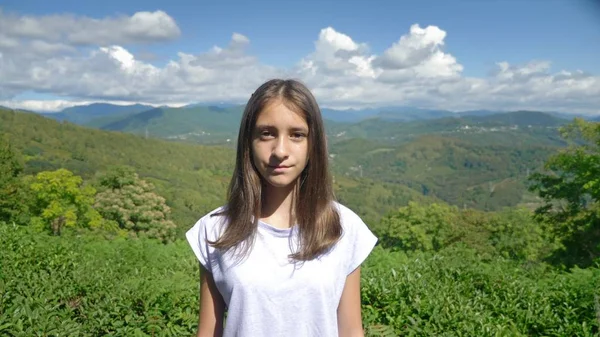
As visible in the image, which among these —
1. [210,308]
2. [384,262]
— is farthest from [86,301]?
[384,262]

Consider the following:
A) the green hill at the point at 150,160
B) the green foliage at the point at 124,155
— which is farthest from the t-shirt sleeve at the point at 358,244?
the green foliage at the point at 124,155

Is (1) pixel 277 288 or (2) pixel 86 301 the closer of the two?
(1) pixel 277 288

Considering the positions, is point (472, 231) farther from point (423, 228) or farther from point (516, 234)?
point (423, 228)

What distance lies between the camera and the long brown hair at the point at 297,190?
162 centimetres

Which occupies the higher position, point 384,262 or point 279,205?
point 279,205

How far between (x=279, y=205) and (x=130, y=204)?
3351 centimetres

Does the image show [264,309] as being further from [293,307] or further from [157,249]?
[157,249]

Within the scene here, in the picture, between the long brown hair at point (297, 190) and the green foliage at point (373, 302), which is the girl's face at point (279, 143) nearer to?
the long brown hair at point (297, 190)

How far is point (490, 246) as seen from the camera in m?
29.7

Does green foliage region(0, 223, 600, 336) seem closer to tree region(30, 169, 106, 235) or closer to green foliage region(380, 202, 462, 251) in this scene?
tree region(30, 169, 106, 235)

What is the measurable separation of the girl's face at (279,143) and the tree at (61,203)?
30.3 metres

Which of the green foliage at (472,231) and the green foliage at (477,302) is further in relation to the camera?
the green foliage at (472,231)

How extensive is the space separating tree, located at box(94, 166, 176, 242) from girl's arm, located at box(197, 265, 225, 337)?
32231 millimetres

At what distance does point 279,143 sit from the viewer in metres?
1.61
